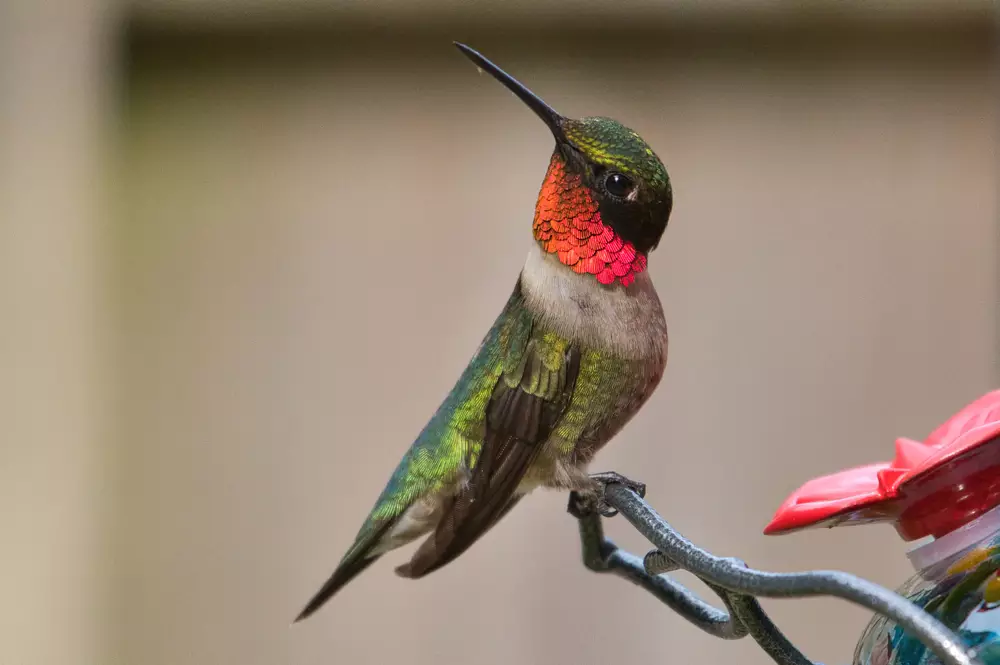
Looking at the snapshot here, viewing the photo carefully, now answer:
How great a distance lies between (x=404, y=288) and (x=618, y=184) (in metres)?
1.37

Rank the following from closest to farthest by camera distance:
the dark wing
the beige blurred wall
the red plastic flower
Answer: the red plastic flower → the dark wing → the beige blurred wall

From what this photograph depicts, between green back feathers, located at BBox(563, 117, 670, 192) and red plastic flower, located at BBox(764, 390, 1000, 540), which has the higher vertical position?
green back feathers, located at BBox(563, 117, 670, 192)

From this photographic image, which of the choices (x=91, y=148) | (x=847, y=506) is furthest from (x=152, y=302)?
(x=847, y=506)

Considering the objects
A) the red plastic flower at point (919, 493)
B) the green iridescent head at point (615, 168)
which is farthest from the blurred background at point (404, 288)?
the red plastic flower at point (919, 493)

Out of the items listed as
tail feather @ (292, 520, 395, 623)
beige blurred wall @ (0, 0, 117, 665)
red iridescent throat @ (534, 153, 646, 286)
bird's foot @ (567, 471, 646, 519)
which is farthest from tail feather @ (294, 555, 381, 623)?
beige blurred wall @ (0, 0, 117, 665)

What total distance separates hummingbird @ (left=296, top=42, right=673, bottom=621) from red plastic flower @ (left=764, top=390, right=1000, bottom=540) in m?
0.21

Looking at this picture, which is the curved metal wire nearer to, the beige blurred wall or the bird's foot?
the bird's foot

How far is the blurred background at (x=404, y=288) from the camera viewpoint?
1.99 m

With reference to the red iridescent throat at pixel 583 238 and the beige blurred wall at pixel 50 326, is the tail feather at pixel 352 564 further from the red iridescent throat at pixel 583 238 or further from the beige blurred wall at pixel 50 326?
the beige blurred wall at pixel 50 326

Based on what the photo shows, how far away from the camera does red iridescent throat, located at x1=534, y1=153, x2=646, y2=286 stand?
76cm

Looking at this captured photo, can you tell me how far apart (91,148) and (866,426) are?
1.88 m

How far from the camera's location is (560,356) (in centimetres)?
74

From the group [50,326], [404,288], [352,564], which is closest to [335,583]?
[352,564]

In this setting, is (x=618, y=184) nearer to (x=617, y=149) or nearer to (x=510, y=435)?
(x=617, y=149)
